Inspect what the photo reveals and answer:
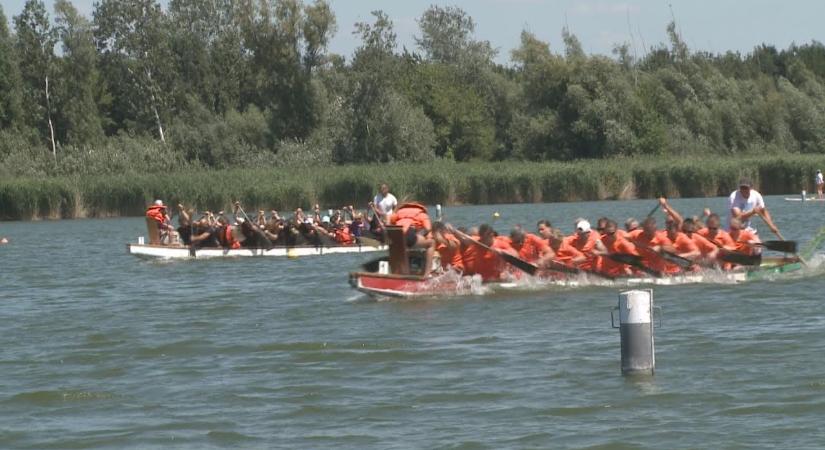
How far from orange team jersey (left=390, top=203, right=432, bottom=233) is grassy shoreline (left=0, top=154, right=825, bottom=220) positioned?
32072 millimetres

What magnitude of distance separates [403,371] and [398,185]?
1575 inches

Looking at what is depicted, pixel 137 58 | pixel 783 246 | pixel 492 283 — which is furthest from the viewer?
pixel 137 58

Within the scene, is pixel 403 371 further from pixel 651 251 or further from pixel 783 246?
pixel 783 246

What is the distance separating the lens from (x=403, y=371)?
50.7 feet

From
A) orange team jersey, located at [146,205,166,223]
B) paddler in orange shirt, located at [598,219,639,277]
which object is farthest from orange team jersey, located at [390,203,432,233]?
orange team jersey, located at [146,205,166,223]

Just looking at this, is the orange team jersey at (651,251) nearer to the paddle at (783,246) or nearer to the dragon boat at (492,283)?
the dragon boat at (492,283)

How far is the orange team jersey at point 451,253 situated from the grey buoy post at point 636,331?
7118mm

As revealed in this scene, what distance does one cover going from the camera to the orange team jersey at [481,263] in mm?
21672

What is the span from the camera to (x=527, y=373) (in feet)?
48.7

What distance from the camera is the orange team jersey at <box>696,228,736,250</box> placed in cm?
2230

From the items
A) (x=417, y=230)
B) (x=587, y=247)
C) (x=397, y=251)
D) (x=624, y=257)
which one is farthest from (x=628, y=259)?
(x=397, y=251)

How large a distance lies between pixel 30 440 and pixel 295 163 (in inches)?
2055

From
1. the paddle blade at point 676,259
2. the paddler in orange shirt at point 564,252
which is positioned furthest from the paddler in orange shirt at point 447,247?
the paddle blade at point 676,259

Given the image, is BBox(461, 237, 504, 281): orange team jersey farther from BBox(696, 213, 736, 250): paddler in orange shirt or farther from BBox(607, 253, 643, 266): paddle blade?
BBox(696, 213, 736, 250): paddler in orange shirt
